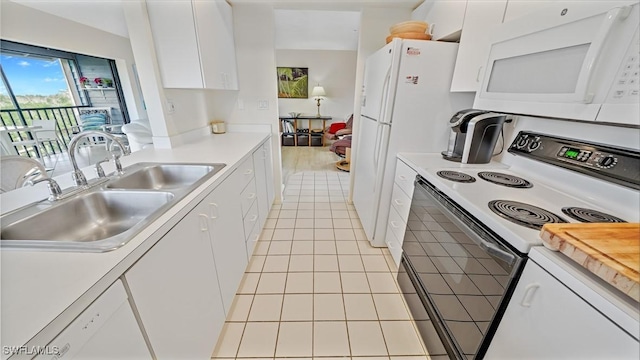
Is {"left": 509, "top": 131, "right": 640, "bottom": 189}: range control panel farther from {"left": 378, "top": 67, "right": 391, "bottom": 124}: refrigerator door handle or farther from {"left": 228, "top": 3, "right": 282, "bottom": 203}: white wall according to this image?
{"left": 228, "top": 3, "right": 282, "bottom": 203}: white wall

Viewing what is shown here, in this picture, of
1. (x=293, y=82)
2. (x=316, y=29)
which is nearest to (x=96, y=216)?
(x=316, y=29)

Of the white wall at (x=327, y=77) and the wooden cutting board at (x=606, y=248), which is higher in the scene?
the white wall at (x=327, y=77)

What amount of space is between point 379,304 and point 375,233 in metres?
0.67

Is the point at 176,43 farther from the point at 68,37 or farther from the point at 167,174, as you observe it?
the point at 68,37

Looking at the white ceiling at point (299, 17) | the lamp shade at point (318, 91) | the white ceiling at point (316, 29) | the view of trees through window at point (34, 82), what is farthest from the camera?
the lamp shade at point (318, 91)

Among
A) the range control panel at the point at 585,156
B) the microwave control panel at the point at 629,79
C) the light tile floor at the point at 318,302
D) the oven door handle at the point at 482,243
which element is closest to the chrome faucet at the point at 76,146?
the light tile floor at the point at 318,302

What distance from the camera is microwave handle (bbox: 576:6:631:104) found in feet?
2.32

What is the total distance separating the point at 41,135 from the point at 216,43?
4.22 m

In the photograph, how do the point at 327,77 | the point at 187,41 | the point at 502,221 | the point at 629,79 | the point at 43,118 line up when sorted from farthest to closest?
1. the point at 327,77
2. the point at 43,118
3. the point at 187,41
4. the point at 502,221
5. the point at 629,79

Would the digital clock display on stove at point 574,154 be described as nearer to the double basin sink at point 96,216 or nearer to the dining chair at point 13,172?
the double basin sink at point 96,216

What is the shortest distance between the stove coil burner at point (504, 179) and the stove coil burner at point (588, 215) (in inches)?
9.9

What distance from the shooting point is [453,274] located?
1109 mm

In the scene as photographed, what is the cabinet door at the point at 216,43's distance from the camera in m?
1.78

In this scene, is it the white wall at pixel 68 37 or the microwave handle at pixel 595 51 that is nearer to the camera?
the microwave handle at pixel 595 51
